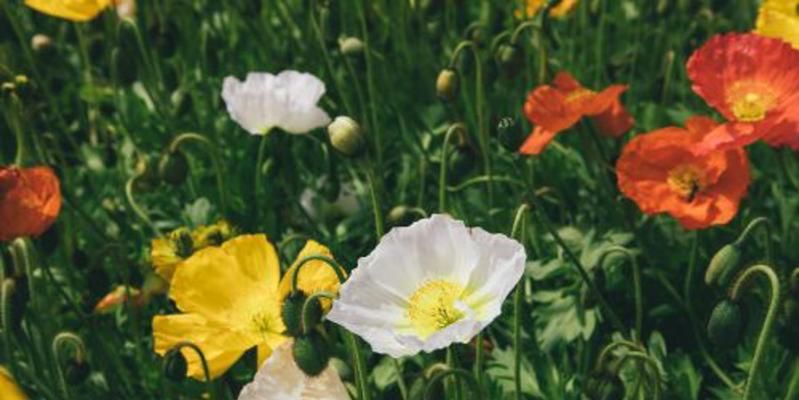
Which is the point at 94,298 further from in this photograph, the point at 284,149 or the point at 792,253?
the point at 792,253

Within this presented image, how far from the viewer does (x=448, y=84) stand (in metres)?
1.84

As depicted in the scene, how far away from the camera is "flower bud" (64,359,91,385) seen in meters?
1.60

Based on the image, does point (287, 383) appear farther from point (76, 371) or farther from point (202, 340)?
point (76, 371)

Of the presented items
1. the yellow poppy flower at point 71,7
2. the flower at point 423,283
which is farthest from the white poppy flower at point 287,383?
the yellow poppy flower at point 71,7

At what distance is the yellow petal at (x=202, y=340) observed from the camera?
57.8 inches

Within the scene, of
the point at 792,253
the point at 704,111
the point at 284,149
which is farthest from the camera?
the point at 704,111

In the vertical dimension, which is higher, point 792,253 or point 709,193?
point 709,193

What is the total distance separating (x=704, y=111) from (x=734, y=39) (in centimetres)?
54

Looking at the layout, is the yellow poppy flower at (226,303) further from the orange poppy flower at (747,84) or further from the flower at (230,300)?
the orange poppy flower at (747,84)

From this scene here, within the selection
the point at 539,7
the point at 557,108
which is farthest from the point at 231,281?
the point at 539,7

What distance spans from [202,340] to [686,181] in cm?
Result: 74

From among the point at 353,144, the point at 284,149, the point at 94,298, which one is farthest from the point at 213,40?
the point at 353,144

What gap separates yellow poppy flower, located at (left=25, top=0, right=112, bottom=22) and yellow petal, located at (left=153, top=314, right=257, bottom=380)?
0.82 metres

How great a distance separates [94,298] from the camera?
185 centimetres
